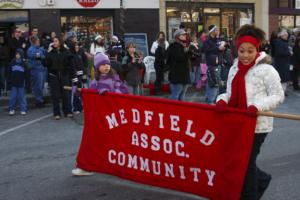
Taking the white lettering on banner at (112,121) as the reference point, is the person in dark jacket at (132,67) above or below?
above

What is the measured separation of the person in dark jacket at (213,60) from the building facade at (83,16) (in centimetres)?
855

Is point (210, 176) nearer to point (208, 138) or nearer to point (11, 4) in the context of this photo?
point (208, 138)

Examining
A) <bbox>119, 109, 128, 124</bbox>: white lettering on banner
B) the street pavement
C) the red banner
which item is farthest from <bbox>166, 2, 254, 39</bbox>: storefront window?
<bbox>119, 109, 128, 124</bbox>: white lettering on banner

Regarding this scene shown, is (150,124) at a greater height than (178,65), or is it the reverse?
(178,65)

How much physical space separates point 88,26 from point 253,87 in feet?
54.0

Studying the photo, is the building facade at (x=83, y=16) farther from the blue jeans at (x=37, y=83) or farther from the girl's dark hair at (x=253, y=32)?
the girl's dark hair at (x=253, y=32)

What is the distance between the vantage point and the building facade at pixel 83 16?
18.5 metres

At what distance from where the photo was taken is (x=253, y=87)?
446 cm

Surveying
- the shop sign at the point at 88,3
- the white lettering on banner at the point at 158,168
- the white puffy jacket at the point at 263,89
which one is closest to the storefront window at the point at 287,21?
the shop sign at the point at 88,3

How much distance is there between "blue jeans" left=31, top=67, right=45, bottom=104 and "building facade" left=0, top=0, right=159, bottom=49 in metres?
5.76

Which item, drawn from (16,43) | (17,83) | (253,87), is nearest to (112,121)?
(253,87)

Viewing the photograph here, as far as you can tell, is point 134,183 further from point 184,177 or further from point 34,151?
point 34,151

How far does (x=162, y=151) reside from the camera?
200 inches

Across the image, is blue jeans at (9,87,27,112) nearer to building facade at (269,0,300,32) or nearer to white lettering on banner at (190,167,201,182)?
white lettering on banner at (190,167,201,182)
